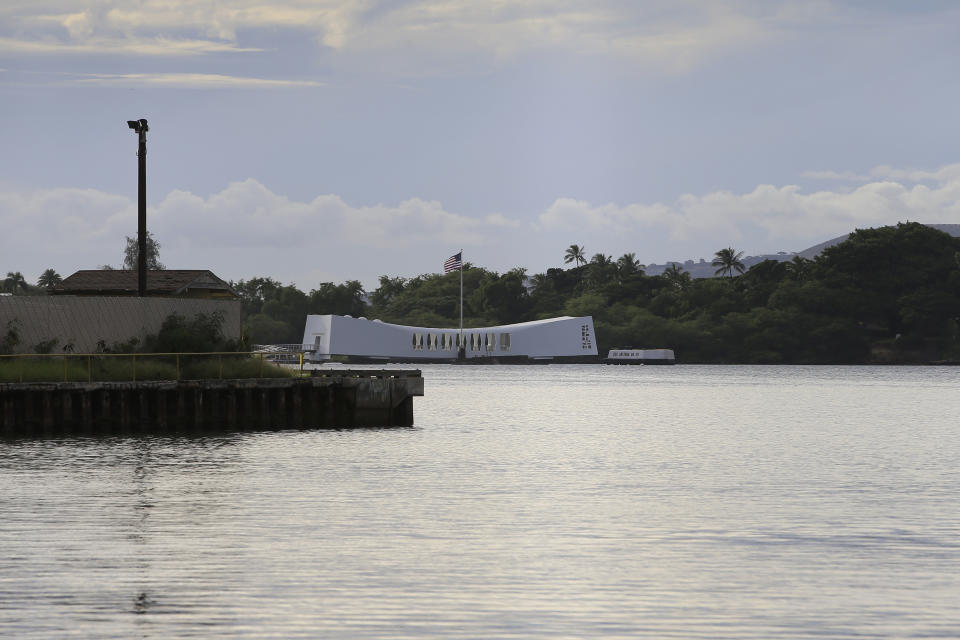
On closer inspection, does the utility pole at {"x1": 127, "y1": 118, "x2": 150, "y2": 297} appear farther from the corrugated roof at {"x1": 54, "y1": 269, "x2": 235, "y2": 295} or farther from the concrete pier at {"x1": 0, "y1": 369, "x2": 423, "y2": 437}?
the corrugated roof at {"x1": 54, "y1": 269, "x2": 235, "y2": 295}

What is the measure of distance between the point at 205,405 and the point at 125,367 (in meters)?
3.59

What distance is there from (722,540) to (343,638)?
10715 mm

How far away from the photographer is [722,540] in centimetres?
2411

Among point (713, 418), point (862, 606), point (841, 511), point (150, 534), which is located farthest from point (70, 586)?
point (713, 418)

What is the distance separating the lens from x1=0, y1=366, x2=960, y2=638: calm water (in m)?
16.8

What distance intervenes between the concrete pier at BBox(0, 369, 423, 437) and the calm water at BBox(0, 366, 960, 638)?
166 cm

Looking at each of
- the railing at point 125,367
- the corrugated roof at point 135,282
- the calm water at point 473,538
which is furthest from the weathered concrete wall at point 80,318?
the corrugated roof at point 135,282

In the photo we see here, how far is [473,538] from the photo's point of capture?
941 inches

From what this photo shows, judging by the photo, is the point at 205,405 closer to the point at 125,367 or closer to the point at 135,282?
the point at 125,367

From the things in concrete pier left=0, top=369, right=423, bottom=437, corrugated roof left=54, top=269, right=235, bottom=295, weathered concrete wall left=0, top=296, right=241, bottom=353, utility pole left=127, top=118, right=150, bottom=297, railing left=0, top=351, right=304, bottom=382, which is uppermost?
utility pole left=127, top=118, right=150, bottom=297

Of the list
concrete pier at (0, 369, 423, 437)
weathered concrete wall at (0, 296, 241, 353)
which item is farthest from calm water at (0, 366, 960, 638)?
weathered concrete wall at (0, 296, 241, 353)

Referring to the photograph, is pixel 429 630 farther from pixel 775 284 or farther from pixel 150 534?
pixel 775 284

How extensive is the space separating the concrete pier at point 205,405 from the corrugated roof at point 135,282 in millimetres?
29869

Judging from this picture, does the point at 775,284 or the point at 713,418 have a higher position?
the point at 775,284
